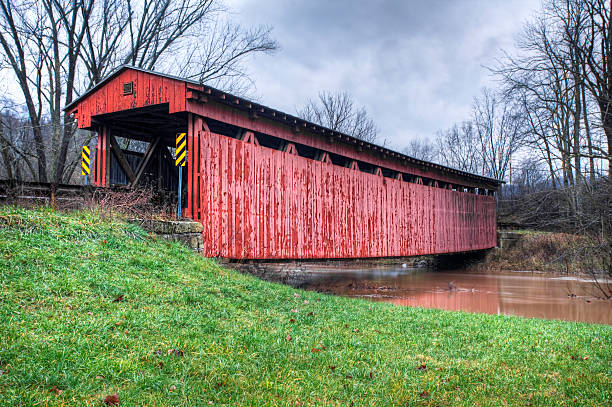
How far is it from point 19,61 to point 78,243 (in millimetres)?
11816

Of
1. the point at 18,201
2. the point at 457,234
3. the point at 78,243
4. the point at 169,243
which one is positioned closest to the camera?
the point at 78,243

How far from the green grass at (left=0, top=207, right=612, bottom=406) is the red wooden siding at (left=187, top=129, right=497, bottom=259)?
2498 millimetres

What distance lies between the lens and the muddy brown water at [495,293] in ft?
36.2

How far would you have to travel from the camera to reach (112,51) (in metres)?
17.2

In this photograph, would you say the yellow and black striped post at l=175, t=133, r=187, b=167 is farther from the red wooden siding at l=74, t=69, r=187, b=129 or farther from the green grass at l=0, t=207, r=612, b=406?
the green grass at l=0, t=207, r=612, b=406

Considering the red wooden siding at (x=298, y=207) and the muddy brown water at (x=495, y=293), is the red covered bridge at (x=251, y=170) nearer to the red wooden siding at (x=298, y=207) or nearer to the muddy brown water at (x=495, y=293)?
the red wooden siding at (x=298, y=207)

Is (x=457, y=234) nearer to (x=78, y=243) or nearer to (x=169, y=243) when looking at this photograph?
(x=169, y=243)

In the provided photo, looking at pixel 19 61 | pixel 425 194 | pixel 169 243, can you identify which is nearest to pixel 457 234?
pixel 425 194

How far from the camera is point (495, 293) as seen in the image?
48.3ft

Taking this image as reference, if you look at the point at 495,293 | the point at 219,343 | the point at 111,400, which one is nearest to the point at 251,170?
the point at 219,343

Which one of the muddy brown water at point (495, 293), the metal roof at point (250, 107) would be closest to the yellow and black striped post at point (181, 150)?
the metal roof at point (250, 107)

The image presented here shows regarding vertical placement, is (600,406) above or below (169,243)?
below

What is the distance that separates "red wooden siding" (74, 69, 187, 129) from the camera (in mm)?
9164

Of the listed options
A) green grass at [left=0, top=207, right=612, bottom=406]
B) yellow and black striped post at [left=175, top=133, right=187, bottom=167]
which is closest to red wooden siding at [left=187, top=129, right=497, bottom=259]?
yellow and black striped post at [left=175, top=133, right=187, bottom=167]
